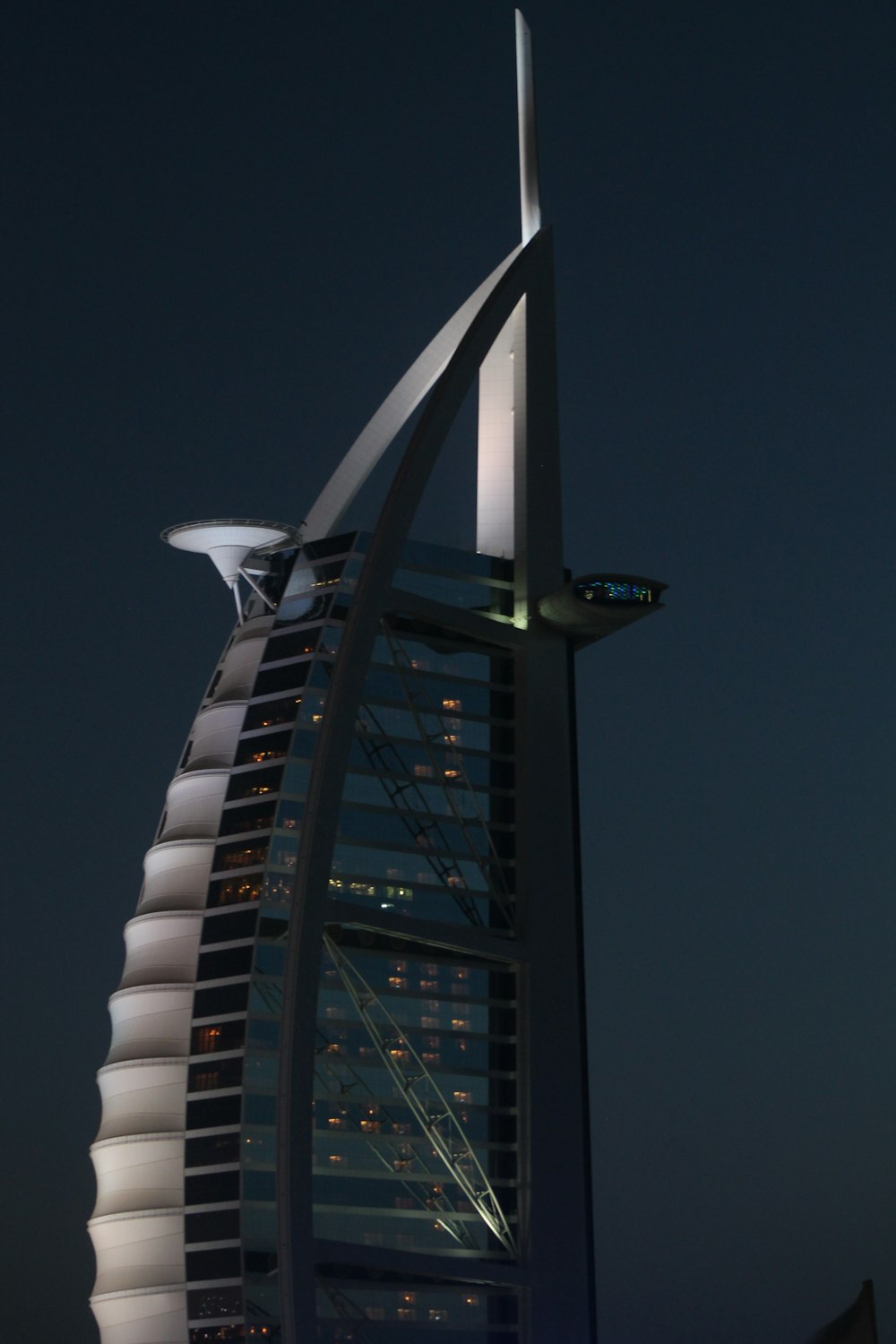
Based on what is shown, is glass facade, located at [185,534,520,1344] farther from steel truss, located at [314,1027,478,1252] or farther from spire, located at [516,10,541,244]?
spire, located at [516,10,541,244]

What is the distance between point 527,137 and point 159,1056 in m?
43.2

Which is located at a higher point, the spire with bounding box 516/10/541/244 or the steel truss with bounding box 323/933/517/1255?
the spire with bounding box 516/10/541/244

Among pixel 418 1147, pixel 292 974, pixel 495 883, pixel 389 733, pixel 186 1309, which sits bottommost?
pixel 186 1309

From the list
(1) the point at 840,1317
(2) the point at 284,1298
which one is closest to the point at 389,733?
(2) the point at 284,1298

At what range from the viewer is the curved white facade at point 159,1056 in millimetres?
75750

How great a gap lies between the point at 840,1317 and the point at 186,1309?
64.7 meters

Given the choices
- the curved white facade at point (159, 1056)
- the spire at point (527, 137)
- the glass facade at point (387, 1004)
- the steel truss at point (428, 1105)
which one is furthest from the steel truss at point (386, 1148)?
the spire at point (527, 137)

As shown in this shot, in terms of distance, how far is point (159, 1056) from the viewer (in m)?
79.4

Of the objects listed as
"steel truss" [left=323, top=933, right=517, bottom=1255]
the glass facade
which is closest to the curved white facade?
the glass facade

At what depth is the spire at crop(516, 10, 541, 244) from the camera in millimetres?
81562

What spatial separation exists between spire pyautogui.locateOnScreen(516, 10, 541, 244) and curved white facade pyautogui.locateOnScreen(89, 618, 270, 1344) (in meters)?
21.6

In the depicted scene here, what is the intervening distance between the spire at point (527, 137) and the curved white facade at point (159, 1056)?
851 inches

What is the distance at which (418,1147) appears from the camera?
6738 centimetres

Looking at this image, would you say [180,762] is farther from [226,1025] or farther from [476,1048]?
[476,1048]
